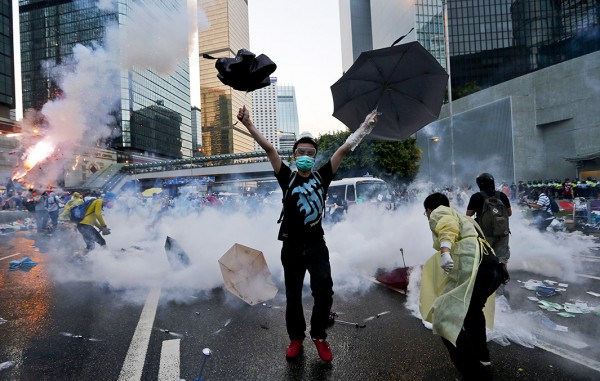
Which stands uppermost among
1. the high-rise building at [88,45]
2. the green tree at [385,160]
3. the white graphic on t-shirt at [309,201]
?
the high-rise building at [88,45]

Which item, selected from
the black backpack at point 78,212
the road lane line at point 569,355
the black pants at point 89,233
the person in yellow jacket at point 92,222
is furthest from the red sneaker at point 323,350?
the black backpack at point 78,212

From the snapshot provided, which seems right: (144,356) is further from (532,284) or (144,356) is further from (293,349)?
(532,284)

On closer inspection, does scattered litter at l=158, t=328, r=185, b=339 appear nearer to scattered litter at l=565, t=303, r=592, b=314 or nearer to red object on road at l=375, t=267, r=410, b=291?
red object on road at l=375, t=267, r=410, b=291

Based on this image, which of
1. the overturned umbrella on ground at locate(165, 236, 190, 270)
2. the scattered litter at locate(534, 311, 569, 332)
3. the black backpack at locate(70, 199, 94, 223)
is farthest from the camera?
the black backpack at locate(70, 199, 94, 223)

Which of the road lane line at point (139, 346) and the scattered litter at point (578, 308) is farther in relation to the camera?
the scattered litter at point (578, 308)

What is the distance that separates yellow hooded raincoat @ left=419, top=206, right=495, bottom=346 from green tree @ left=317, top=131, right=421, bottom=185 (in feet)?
83.7

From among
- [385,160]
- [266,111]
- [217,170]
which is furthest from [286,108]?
[385,160]

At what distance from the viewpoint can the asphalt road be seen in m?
2.71

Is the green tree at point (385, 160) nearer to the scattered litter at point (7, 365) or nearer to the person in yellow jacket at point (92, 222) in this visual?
the person in yellow jacket at point (92, 222)

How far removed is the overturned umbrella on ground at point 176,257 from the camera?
5.54 m

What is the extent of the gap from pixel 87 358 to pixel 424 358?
2.76 m

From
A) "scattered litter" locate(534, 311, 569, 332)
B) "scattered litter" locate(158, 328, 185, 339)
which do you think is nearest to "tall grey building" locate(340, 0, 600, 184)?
"scattered litter" locate(534, 311, 569, 332)

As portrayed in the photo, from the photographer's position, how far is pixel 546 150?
26.1 metres

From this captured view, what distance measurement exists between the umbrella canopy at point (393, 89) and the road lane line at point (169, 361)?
302 centimetres
